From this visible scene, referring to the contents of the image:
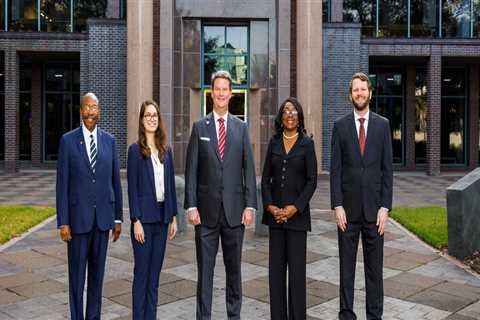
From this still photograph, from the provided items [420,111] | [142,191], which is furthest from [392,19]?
[142,191]

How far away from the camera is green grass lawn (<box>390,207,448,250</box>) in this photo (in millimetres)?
9086

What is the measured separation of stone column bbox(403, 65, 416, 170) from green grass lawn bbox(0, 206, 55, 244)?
18580 millimetres

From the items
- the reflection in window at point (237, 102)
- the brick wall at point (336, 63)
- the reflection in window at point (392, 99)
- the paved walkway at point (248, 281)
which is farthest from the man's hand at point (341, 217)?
the reflection in window at point (392, 99)

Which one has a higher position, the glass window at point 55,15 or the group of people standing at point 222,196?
the glass window at point 55,15

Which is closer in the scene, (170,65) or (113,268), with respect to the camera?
(113,268)

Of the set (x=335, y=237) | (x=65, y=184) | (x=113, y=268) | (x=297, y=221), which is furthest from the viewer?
(x=335, y=237)

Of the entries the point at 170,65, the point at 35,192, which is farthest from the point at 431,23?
the point at 35,192

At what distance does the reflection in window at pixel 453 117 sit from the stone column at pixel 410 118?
1.63 metres

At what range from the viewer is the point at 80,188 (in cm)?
446

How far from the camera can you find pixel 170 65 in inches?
774

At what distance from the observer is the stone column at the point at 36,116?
25.4 m

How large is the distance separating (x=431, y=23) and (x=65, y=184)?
72.8 ft

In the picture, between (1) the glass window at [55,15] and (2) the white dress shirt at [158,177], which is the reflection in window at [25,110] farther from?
(2) the white dress shirt at [158,177]

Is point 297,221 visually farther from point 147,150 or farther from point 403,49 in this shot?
point 403,49
